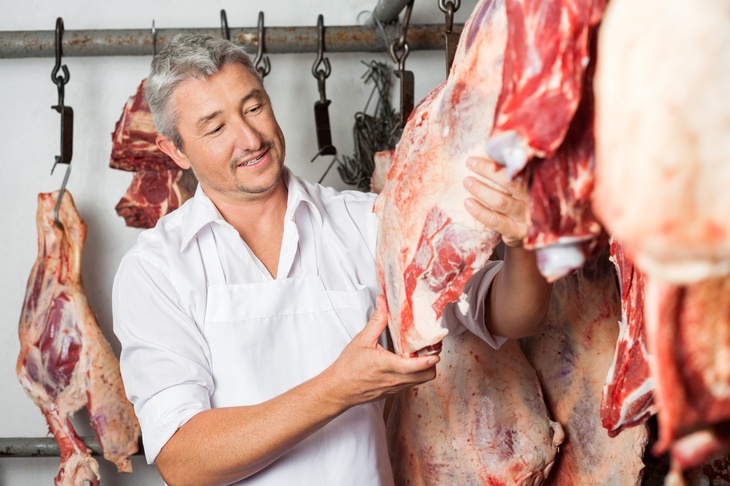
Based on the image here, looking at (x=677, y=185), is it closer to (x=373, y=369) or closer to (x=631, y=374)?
(x=631, y=374)

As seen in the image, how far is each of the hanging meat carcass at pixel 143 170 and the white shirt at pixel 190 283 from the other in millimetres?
Answer: 584

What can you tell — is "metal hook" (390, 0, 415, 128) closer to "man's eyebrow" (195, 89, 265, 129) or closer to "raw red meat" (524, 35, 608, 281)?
"man's eyebrow" (195, 89, 265, 129)

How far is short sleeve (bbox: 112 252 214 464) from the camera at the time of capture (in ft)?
4.91

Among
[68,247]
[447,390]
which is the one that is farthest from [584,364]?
[68,247]

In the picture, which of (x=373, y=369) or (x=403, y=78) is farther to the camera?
(x=403, y=78)

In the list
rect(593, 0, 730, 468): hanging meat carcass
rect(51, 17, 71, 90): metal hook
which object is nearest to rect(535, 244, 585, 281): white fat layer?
rect(593, 0, 730, 468): hanging meat carcass

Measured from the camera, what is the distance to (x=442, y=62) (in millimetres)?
2660

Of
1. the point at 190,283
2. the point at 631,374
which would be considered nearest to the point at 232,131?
the point at 190,283

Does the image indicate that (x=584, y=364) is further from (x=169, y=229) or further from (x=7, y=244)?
(x=7, y=244)

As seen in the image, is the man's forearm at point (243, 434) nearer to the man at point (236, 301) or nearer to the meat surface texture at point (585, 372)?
the man at point (236, 301)

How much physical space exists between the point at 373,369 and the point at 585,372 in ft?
1.93

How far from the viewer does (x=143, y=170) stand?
234cm

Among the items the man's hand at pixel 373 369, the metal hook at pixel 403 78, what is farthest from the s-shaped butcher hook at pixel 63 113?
the man's hand at pixel 373 369

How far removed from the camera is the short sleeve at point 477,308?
1.44 meters
